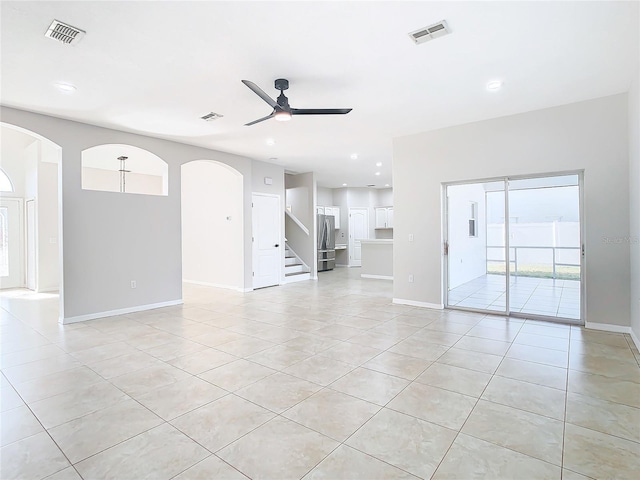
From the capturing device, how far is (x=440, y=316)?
16.6ft

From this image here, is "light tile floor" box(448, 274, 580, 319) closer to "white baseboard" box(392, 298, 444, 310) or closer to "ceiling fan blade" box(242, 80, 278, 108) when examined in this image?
"white baseboard" box(392, 298, 444, 310)

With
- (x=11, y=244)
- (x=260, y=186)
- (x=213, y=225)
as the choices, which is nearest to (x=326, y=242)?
(x=260, y=186)

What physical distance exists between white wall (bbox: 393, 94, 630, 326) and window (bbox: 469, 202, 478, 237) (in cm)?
196

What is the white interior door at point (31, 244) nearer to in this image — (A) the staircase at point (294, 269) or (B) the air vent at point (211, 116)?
(B) the air vent at point (211, 116)

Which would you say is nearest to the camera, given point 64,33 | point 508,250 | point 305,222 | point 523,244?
point 64,33

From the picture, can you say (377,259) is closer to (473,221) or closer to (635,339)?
(473,221)

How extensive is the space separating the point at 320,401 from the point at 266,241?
577 centimetres

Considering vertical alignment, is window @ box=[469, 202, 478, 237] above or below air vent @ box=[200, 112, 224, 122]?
below

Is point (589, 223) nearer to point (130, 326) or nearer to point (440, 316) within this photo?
point (440, 316)

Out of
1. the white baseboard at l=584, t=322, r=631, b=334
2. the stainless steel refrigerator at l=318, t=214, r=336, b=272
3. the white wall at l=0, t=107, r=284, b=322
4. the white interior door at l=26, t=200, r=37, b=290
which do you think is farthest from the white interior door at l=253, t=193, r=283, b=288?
the white baseboard at l=584, t=322, r=631, b=334

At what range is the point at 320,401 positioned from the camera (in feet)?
8.29

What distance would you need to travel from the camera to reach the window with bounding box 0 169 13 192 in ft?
25.2

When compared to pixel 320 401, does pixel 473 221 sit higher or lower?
higher

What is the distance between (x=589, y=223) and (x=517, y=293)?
2263 mm
